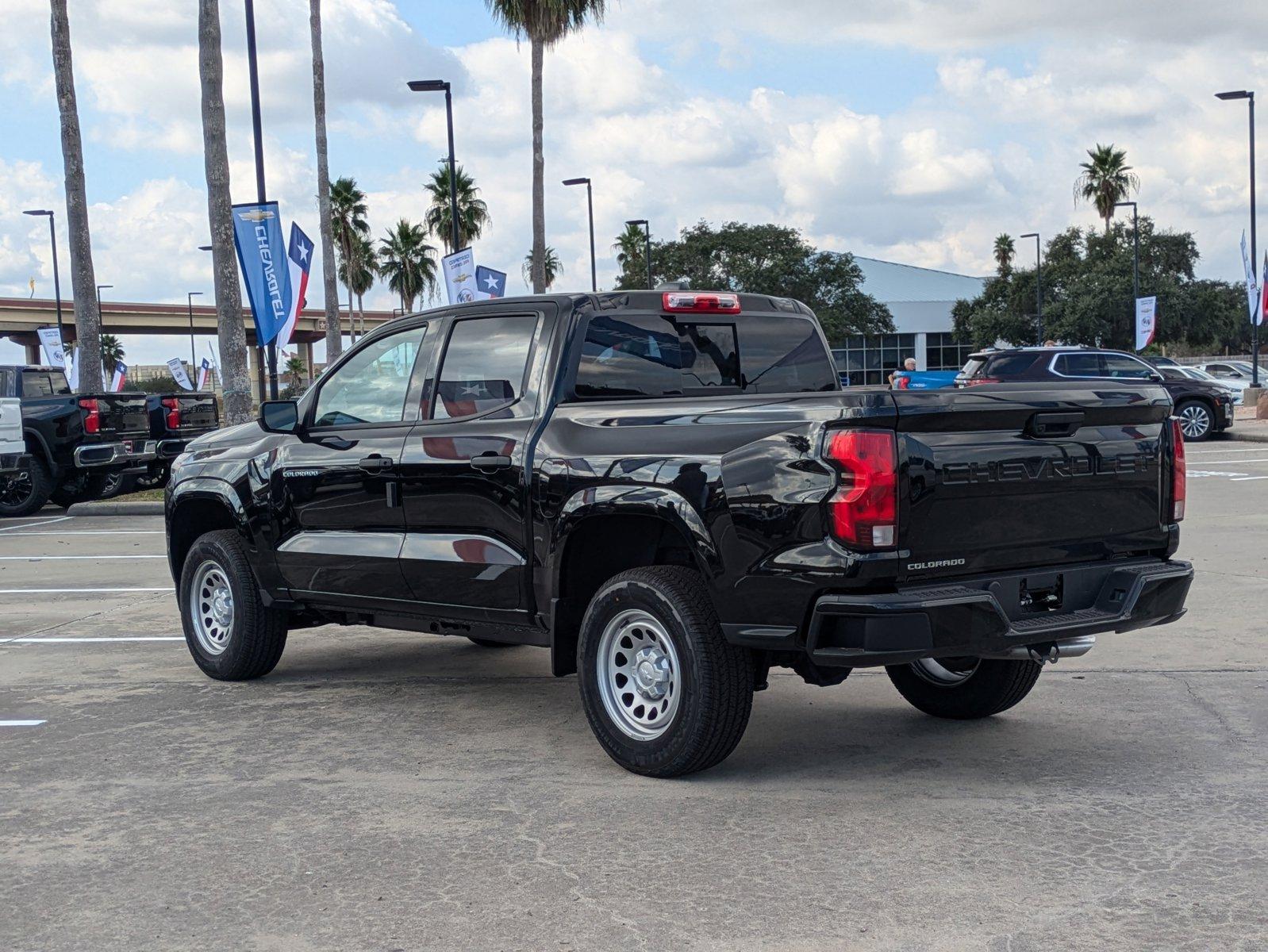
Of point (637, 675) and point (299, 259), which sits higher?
point (299, 259)

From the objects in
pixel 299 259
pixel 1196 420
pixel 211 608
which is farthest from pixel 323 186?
pixel 211 608

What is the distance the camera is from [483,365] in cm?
628

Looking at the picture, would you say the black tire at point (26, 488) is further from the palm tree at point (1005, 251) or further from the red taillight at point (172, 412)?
the palm tree at point (1005, 251)

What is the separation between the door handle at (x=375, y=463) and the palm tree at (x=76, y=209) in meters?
19.5

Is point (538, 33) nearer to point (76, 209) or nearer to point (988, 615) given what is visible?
point (76, 209)

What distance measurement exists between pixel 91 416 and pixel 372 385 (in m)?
12.2

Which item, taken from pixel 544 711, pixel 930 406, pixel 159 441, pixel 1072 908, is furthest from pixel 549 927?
pixel 159 441

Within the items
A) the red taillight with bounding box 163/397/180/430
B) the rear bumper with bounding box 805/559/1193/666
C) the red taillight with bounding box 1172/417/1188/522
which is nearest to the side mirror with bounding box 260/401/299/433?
the rear bumper with bounding box 805/559/1193/666

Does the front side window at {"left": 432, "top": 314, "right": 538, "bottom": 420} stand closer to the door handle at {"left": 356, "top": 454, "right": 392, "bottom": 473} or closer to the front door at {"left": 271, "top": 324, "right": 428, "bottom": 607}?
the front door at {"left": 271, "top": 324, "right": 428, "bottom": 607}

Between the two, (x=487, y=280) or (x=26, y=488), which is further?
(x=487, y=280)

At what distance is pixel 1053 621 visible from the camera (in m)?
5.10

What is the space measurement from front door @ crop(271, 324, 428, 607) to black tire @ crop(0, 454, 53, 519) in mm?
12233

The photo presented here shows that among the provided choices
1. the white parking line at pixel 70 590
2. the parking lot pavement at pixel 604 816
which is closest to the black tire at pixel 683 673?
the parking lot pavement at pixel 604 816

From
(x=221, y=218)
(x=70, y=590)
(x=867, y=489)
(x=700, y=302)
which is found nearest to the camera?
(x=867, y=489)
